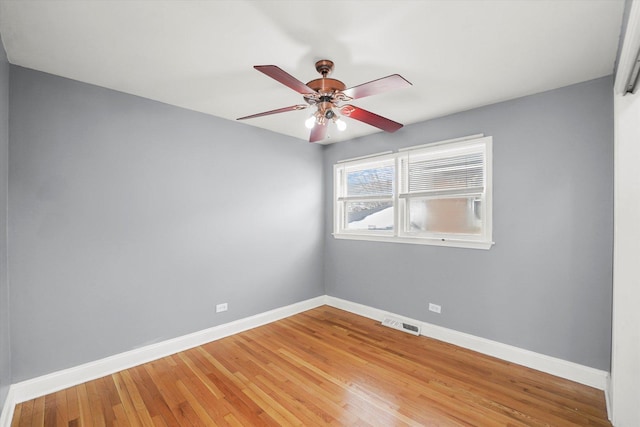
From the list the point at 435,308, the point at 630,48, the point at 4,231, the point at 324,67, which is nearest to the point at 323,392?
the point at 435,308

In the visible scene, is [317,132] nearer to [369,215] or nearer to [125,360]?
[369,215]

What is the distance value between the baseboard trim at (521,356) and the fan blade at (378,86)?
275 centimetres

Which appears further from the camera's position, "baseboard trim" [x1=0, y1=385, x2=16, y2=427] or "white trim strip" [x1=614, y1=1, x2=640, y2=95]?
"baseboard trim" [x1=0, y1=385, x2=16, y2=427]

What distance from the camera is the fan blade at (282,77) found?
5.24 feet

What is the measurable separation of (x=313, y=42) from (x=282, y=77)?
0.41 metres

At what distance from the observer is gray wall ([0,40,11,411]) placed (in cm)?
192

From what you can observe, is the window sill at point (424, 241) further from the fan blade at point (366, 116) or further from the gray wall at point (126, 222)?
the fan blade at point (366, 116)

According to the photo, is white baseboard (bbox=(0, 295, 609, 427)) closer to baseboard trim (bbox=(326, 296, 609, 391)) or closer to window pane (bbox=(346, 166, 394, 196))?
baseboard trim (bbox=(326, 296, 609, 391))

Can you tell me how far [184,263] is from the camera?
10.2 feet

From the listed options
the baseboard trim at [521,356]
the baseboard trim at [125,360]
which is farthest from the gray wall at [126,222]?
the baseboard trim at [521,356]

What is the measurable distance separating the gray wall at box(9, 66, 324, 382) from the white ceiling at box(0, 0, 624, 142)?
1.34ft

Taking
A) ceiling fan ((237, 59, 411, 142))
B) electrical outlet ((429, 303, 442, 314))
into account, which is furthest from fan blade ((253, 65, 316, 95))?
electrical outlet ((429, 303, 442, 314))

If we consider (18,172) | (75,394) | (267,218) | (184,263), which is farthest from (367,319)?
(18,172)

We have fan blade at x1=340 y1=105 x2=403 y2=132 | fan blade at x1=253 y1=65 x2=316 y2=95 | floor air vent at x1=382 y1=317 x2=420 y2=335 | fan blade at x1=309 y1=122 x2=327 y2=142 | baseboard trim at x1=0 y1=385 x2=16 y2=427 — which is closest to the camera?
fan blade at x1=253 y1=65 x2=316 y2=95
